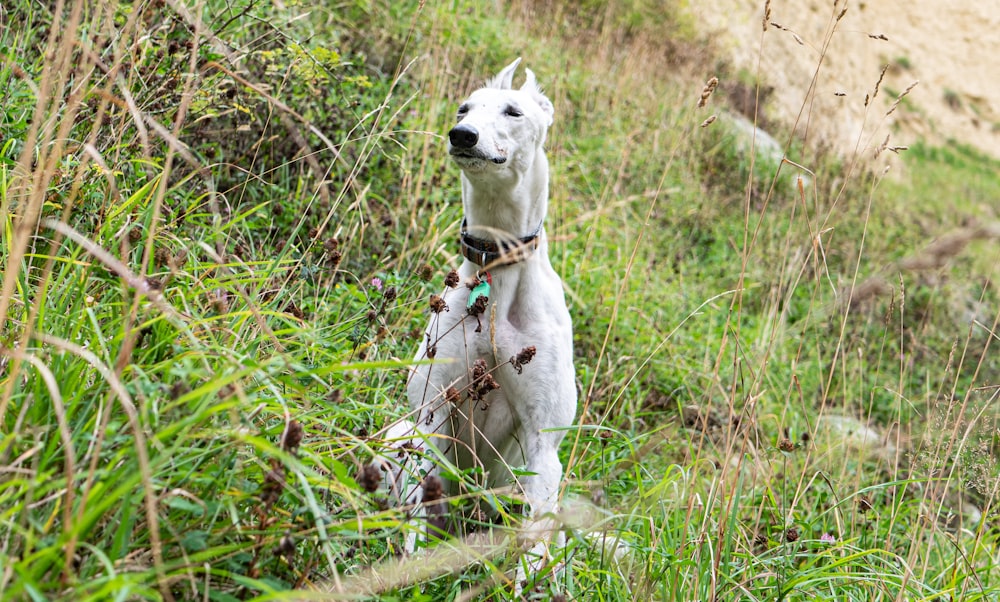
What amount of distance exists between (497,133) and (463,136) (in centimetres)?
17

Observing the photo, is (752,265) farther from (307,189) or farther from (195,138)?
(195,138)

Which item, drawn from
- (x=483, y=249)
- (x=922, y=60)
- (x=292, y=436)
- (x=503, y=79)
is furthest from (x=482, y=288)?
(x=922, y=60)

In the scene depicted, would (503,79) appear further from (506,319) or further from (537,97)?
(506,319)

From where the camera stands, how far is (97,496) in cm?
139

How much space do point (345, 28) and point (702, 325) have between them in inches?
126

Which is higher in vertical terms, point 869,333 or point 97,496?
point 97,496

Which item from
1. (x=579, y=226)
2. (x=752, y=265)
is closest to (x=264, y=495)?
(x=579, y=226)

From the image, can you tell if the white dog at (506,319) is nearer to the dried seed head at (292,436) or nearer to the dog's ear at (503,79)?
the dog's ear at (503,79)

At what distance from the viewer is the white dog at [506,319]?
2.71 m

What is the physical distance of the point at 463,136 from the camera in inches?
105

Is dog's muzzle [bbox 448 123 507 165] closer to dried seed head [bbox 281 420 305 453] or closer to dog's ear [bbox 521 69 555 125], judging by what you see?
dog's ear [bbox 521 69 555 125]

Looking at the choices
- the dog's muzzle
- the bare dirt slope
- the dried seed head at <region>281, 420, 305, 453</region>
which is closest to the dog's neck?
the dog's muzzle

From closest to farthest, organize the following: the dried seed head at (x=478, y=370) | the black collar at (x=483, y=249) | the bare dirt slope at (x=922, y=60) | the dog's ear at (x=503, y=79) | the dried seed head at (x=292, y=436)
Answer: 1. the dried seed head at (x=292, y=436)
2. the dried seed head at (x=478, y=370)
3. the black collar at (x=483, y=249)
4. the dog's ear at (x=503, y=79)
5. the bare dirt slope at (x=922, y=60)

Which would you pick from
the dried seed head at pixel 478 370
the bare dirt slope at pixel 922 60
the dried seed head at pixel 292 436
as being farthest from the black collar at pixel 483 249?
the bare dirt slope at pixel 922 60
